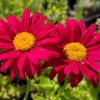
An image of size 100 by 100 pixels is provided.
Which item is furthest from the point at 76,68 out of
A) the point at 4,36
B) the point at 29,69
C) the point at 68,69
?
the point at 4,36

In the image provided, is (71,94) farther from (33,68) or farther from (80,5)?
(80,5)

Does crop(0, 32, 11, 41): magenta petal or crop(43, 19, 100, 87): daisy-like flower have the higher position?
crop(0, 32, 11, 41): magenta petal

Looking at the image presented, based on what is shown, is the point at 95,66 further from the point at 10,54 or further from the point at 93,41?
the point at 10,54

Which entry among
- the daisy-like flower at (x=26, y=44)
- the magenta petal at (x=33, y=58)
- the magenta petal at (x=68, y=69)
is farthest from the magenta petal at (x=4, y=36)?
the magenta petal at (x=68, y=69)

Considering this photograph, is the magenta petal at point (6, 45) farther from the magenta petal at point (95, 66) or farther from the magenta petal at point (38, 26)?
the magenta petal at point (95, 66)

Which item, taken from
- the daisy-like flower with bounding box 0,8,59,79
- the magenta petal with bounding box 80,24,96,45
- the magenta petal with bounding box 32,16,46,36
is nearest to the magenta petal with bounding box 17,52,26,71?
the daisy-like flower with bounding box 0,8,59,79

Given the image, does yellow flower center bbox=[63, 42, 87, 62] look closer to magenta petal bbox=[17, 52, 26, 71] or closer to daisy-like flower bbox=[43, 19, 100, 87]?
daisy-like flower bbox=[43, 19, 100, 87]

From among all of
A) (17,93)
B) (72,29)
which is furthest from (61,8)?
(17,93)
